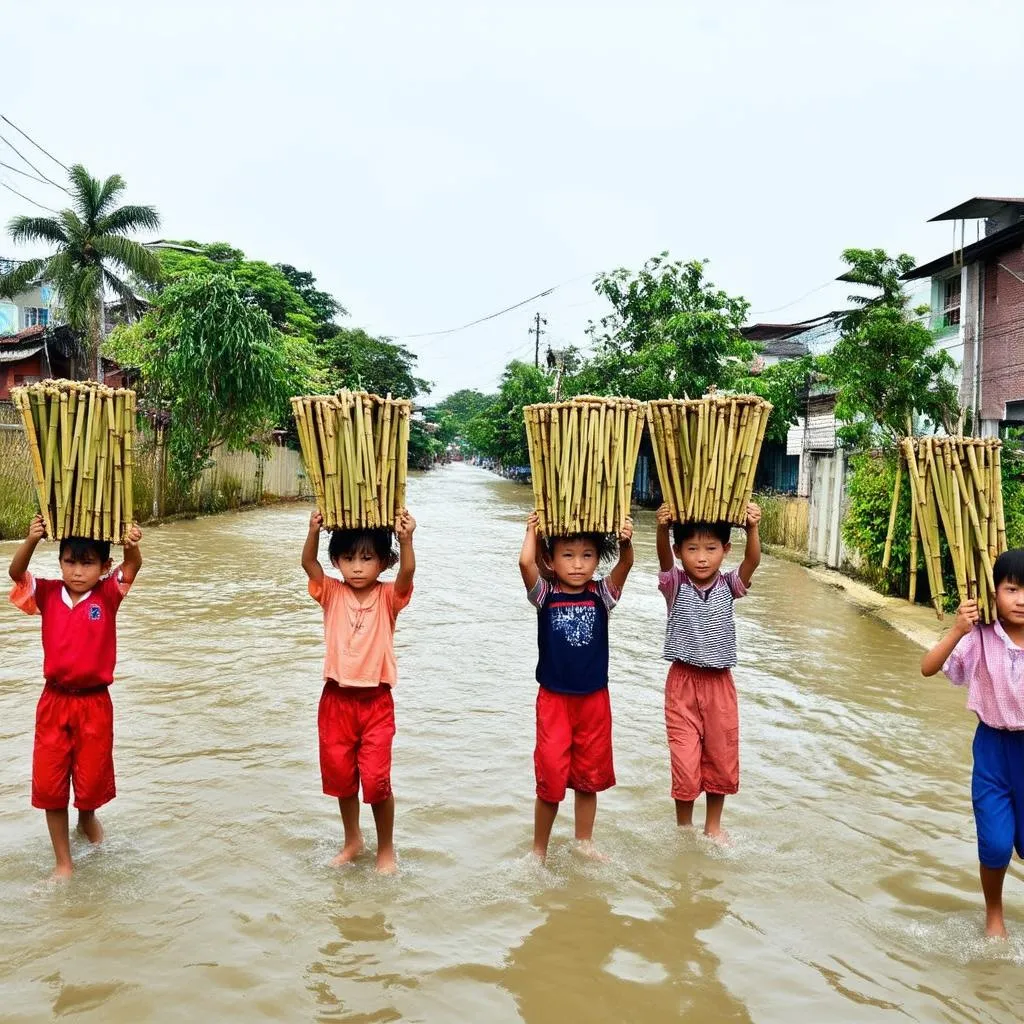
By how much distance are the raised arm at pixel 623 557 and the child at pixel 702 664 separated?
187 millimetres

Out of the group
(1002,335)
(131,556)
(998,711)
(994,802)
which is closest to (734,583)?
(998,711)

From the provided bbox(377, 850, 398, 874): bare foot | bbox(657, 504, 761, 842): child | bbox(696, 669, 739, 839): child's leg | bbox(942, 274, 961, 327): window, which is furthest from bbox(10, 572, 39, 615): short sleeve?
bbox(942, 274, 961, 327): window

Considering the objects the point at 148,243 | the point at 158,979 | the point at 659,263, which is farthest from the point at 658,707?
the point at 148,243

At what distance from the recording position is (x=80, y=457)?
3531 mm

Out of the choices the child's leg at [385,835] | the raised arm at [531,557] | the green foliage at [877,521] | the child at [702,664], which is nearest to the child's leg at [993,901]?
the child at [702,664]

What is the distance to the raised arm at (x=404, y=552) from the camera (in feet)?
11.7

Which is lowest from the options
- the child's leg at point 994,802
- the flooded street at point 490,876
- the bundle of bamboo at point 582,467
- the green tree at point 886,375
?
the flooded street at point 490,876

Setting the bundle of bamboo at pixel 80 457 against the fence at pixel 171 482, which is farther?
the fence at pixel 171 482

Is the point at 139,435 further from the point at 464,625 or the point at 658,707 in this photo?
the point at 658,707

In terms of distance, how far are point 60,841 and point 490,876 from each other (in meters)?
1.57

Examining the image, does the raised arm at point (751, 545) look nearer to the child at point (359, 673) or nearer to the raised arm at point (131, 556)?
the child at point (359, 673)

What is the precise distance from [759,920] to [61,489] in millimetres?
2937

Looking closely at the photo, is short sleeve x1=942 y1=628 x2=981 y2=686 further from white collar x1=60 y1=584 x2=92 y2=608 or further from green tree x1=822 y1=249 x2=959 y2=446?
green tree x1=822 y1=249 x2=959 y2=446

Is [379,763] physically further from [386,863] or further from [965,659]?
[965,659]
